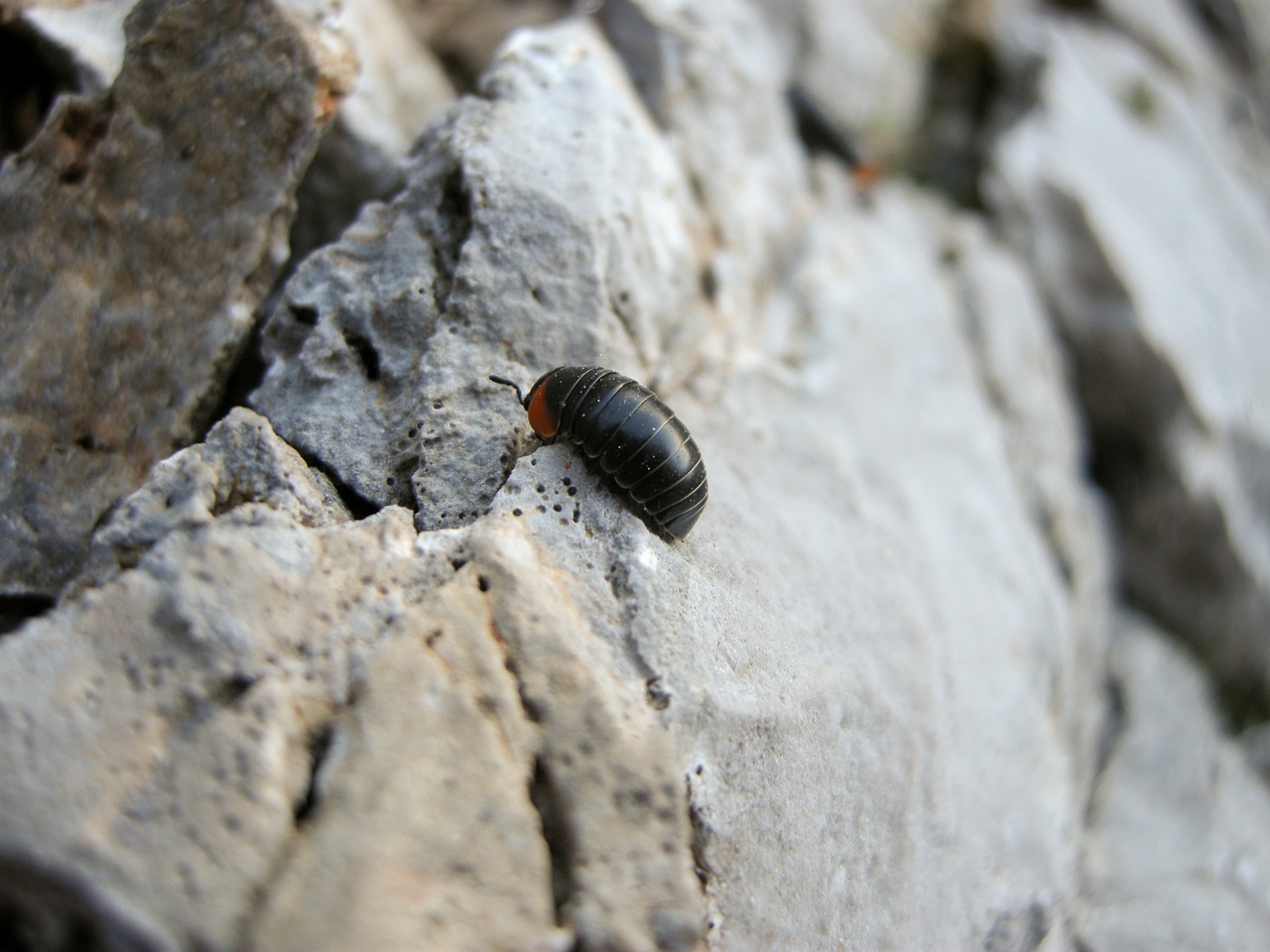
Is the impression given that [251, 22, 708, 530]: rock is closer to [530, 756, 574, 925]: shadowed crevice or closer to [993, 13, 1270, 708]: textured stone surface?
[530, 756, 574, 925]: shadowed crevice

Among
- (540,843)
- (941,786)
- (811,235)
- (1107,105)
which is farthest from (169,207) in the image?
(1107,105)

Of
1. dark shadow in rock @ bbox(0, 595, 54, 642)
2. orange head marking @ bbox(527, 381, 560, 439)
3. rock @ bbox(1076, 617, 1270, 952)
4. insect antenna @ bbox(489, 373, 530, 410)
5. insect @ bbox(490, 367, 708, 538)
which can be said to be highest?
insect @ bbox(490, 367, 708, 538)

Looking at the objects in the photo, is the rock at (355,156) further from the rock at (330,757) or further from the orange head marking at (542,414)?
the rock at (330,757)

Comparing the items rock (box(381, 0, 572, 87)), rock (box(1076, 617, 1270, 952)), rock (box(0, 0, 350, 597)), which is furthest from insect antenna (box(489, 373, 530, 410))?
rock (box(1076, 617, 1270, 952))

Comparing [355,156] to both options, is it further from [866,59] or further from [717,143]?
[866,59]

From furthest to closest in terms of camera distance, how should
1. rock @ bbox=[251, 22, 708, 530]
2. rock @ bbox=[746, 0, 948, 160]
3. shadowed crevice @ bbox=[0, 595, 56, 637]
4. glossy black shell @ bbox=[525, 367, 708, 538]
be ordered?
rock @ bbox=[746, 0, 948, 160], rock @ bbox=[251, 22, 708, 530], glossy black shell @ bbox=[525, 367, 708, 538], shadowed crevice @ bbox=[0, 595, 56, 637]

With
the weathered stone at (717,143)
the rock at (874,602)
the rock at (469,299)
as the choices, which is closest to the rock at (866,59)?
the rock at (874,602)
